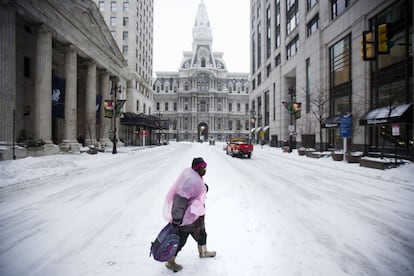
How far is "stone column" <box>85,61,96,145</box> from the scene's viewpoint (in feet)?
87.7

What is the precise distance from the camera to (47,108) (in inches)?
766

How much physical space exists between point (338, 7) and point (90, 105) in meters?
A: 32.8

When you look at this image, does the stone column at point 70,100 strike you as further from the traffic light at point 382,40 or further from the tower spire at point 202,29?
the tower spire at point 202,29

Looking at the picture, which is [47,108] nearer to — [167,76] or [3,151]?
[3,151]

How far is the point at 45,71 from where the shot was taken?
1950 centimetres

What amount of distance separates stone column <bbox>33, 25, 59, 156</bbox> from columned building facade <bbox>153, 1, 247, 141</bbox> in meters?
71.2

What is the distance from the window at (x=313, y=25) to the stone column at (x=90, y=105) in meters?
30.7

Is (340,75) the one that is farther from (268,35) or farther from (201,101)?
(201,101)

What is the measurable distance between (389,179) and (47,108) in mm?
25970

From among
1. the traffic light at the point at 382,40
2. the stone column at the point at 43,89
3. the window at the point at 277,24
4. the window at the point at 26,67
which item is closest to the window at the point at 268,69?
the window at the point at 277,24

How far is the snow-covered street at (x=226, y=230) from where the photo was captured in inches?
132

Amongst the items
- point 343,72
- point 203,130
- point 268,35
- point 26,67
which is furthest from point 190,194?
point 203,130

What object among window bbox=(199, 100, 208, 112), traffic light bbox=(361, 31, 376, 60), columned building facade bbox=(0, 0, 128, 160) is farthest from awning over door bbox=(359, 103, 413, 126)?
window bbox=(199, 100, 208, 112)

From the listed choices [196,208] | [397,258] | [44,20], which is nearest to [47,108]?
[44,20]
